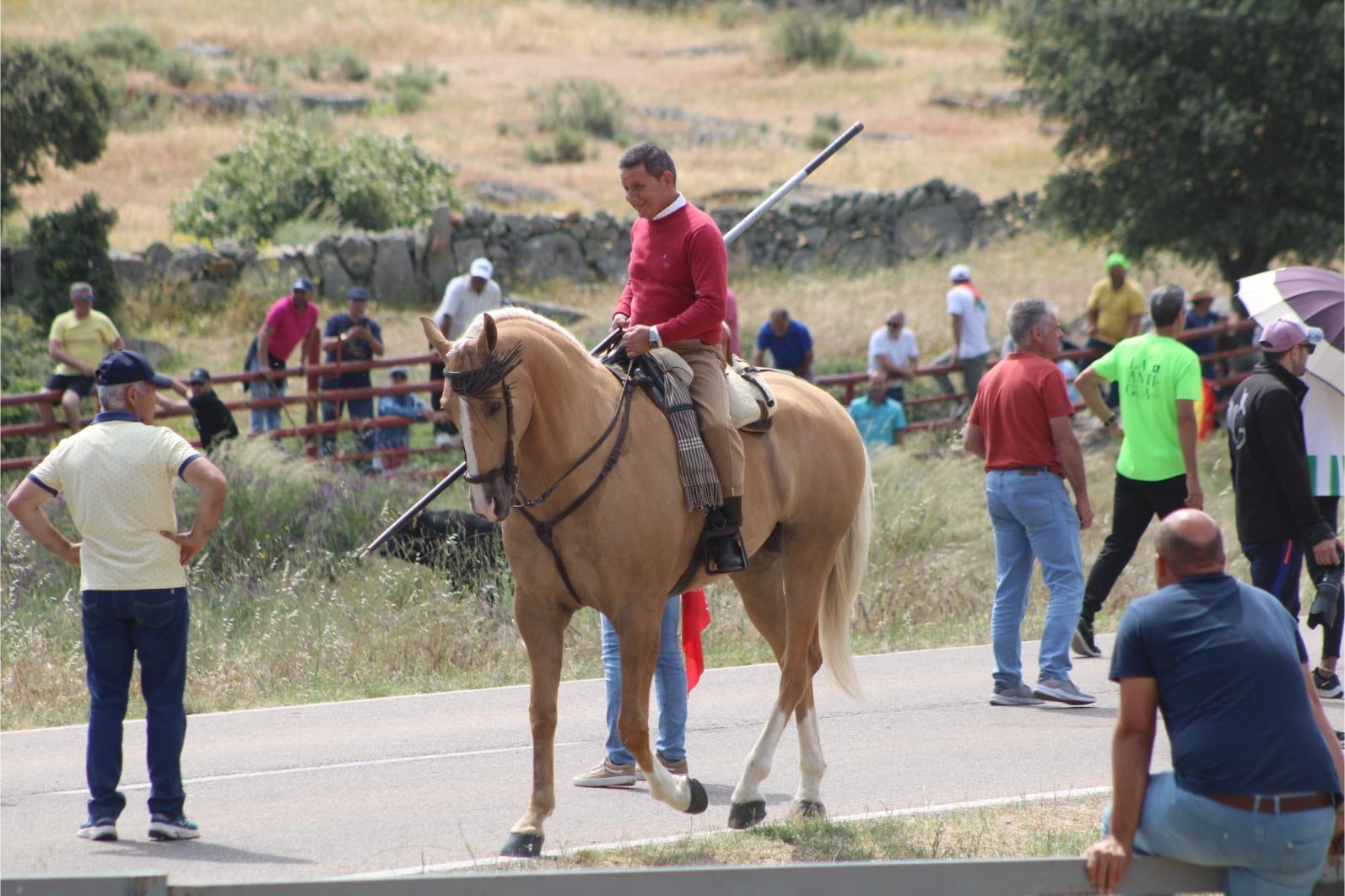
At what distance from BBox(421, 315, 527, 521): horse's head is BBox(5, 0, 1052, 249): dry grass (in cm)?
2410

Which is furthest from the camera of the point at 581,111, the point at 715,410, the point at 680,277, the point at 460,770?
the point at 581,111

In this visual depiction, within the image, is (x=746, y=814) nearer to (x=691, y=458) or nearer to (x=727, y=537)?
(x=727, y=537)

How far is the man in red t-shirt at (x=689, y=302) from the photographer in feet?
21.9

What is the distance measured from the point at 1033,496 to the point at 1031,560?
22.9 inches

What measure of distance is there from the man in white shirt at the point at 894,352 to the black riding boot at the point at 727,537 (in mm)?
11897

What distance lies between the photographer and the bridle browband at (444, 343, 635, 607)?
570cm

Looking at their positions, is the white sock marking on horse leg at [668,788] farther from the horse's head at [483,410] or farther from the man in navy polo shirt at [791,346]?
the man in navy polo shirt at [791,346]

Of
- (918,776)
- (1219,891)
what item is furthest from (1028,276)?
(1219,891)

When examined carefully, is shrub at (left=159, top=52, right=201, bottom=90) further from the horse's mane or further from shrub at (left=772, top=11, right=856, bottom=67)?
the horse's mane

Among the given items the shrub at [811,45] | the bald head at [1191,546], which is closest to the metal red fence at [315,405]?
the bald head at [1191,546]

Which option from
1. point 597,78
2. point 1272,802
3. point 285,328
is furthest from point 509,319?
point 597,78

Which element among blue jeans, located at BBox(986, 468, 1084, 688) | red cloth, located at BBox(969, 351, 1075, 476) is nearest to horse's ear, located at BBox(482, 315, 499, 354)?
red cloth, located at BBox(969, 351, 1075, 476)

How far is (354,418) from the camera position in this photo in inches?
650

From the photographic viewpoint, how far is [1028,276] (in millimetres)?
30406
